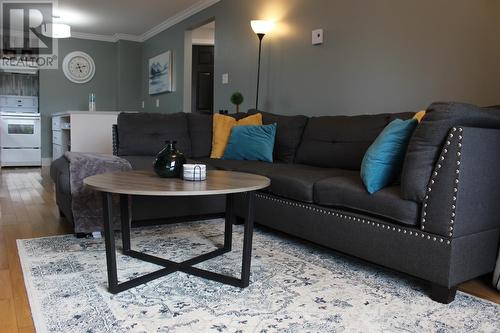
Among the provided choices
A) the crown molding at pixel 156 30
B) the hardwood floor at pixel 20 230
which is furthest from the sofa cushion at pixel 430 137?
the crown molding at pixel 156 30

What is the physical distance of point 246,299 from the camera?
5.83ft

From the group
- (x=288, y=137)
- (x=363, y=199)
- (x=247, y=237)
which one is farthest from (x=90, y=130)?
(x=363, y=199)

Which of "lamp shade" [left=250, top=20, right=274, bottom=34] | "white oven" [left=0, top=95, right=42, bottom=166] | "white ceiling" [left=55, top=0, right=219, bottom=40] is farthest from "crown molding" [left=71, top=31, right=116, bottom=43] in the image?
"lamp shade" [left=250, top=20, right=274, bottom=34]

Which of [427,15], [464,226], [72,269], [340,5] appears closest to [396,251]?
[464,226]

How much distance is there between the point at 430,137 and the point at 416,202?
0.29 metres

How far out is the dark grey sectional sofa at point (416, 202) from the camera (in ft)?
5.75

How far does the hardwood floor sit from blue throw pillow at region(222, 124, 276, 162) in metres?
1.40

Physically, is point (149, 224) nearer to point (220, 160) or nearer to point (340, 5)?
point (220, 160)

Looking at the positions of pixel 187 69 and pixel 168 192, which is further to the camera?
pixel 187 69

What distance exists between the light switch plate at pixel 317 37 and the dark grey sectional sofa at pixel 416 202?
1090 mm

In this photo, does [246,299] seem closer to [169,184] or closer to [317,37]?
[169,184]

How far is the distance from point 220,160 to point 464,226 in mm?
2082

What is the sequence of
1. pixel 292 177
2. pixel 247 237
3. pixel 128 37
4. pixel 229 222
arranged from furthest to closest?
1. pixel 128 37
2. pixel 292 177
3. pixel 229 222
4. pixel 247 237

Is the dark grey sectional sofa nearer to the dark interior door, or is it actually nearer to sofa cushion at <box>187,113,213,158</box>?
sofa cushion at <box>187,113,213,158</box>
